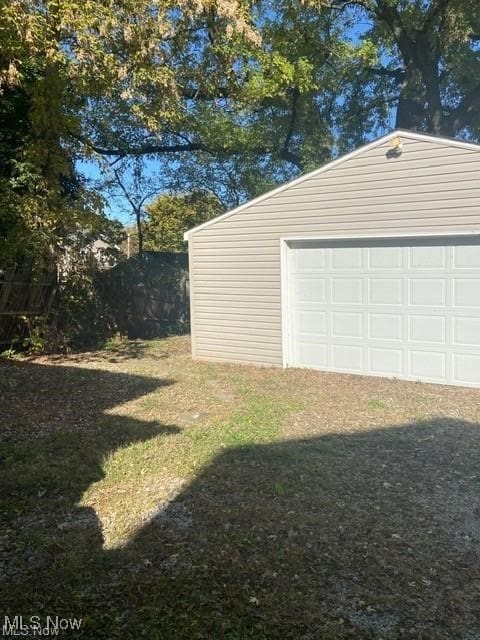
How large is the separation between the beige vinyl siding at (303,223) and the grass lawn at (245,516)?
2370 millimetres

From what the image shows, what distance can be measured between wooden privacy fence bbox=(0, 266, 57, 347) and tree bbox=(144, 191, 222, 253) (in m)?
6.54

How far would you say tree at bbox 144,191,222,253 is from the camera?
17.2 metres

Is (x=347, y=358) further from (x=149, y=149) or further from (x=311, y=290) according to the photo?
(x=149, y=149)

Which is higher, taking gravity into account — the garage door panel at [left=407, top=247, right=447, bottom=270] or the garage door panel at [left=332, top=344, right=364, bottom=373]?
the garage door panel at [left=407, top=247, right=447, bottom=270]

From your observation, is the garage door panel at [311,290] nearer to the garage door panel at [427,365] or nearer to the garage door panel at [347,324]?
the garage door panel at [347,324]

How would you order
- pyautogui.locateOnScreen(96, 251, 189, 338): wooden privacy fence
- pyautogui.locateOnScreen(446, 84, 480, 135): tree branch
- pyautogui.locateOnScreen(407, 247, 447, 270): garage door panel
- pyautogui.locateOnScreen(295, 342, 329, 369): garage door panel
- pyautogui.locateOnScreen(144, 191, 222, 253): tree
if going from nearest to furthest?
pyautogui.locateOnScreen(407, 247, 447, 270): garage door panel < pyautogui.locateOnScreen(295, 342, 329, 369): garage door panel < pyautogui.locateOnScreen(96, 251, 189, 338): wooden privacy fence < pyautogui.locateOnScreen(446, 84, 480, 135): tree branch < pyautogui.locateOnScreen(144, 191, 222, 253): tree

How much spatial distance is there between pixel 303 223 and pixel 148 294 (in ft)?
22.4

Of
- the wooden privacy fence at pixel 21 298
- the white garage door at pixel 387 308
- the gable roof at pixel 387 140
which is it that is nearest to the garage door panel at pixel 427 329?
the white garage door at pixel 387 308

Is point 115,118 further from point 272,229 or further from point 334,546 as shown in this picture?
point 334,546

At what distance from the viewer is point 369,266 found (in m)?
7.86

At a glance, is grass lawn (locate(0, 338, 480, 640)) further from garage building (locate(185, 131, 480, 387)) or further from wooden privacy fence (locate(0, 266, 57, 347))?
wooden privacy fence (locate(0, 266, 57, 347))

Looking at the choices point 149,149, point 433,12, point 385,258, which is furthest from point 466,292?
point 433,12

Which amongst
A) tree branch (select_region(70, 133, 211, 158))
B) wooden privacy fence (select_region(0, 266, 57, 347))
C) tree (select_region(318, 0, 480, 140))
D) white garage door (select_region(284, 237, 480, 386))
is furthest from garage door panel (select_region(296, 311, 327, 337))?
tree (select_region(318, 0, 480, 140))

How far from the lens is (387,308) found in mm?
7734
